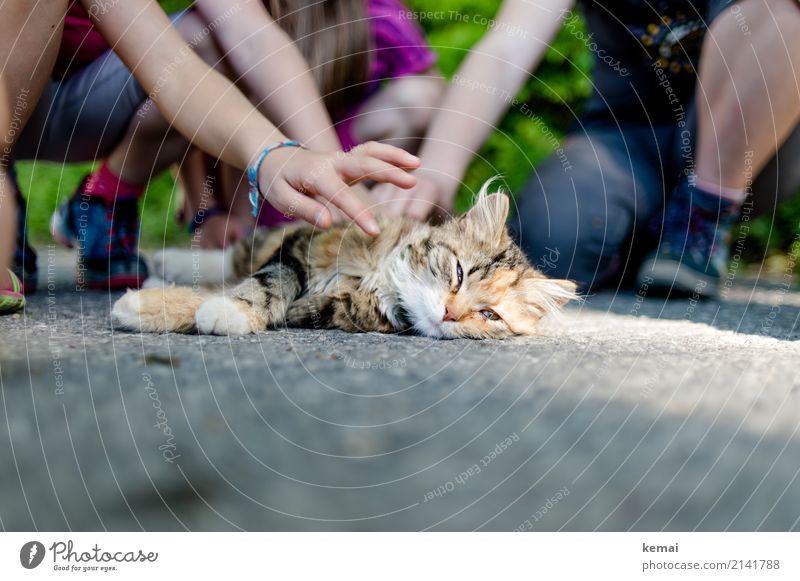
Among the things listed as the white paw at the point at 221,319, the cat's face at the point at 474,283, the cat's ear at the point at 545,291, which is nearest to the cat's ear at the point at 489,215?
the cat's face at the point at 474,283

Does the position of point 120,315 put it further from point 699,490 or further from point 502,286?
point 699,490

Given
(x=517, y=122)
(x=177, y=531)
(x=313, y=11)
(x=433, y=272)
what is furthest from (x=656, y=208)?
(x=177, y=531)

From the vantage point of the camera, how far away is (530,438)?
0.80 meters

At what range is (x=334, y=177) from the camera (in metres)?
1.07

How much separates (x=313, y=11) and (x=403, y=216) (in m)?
0.62

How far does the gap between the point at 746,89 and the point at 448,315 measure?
101 centimetres

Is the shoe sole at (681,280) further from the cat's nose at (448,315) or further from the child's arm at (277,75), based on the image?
the child's arm at (277,75)

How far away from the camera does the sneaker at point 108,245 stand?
169cm

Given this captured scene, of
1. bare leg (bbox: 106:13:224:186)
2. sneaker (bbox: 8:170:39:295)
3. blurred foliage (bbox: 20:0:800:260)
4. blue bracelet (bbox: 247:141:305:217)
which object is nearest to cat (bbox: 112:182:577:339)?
blue bracelet (bbox: 247:141:305:217)

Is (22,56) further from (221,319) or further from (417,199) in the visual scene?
(417,199)

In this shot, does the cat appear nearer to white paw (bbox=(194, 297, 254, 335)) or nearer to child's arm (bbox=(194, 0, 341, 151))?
white paw (bbox=(194, 297, 254, 335))

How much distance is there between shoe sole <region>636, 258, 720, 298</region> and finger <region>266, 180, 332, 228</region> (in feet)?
3.89

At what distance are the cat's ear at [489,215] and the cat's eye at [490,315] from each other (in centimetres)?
16

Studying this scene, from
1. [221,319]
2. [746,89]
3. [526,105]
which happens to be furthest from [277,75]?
[526,105]
